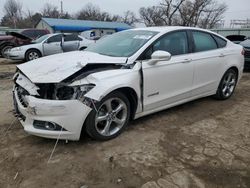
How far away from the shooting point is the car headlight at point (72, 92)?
10.5ft

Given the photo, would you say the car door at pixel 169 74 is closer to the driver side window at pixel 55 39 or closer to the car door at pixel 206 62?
the car door at pixel 206 62

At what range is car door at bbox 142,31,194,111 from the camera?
13.0ft

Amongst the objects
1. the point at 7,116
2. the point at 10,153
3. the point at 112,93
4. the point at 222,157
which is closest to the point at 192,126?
the point at 222,157

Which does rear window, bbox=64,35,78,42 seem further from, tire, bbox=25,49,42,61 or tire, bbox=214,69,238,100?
tire, bbox=214,69,238,100

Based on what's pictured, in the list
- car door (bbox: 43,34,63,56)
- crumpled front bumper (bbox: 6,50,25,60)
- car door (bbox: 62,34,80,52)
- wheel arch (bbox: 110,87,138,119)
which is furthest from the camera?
car door (bbox: 43,34,63,56)

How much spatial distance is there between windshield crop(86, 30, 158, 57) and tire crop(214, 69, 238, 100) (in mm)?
2064

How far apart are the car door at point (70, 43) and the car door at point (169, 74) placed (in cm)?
826

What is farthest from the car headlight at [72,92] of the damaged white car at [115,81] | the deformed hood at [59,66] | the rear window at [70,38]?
the rear window at [70,38]

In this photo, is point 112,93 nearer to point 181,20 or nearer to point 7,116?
point 7,116

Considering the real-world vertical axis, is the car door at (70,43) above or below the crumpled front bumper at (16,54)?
above

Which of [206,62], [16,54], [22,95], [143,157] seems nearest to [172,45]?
[206,62]

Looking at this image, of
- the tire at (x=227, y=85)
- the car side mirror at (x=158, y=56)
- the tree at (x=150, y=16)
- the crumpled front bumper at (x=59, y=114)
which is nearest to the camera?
the crumpled front bumper at (x=59, y=114)

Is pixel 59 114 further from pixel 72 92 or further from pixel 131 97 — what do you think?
pixel 131 97

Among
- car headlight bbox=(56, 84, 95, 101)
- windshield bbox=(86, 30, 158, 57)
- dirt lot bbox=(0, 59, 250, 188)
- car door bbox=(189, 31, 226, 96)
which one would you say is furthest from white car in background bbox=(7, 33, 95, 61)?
car headlight bbox=(56, 84, 95, 101)
